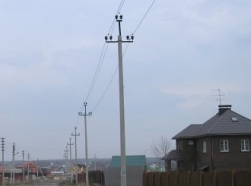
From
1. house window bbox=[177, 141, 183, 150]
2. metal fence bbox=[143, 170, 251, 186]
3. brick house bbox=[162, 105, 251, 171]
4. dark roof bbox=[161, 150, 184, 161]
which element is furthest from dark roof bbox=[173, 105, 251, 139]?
metal fence bbox=[143, 170, 251, 186]

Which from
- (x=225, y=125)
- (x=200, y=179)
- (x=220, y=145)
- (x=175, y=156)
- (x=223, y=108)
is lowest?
(x=200, y=179)

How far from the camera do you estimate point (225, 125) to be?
2286 inches

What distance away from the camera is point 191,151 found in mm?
64312

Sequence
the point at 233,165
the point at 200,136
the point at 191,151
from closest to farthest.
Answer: the point at 233,165
the point at 200,136
the point at 191,151

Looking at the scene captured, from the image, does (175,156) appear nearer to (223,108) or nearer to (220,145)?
(223,108)

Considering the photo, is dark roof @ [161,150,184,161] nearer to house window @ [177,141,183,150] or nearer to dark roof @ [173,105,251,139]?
house window @ [177,141,183,150]

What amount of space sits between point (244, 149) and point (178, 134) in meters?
12.0

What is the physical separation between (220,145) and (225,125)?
2.88 metres

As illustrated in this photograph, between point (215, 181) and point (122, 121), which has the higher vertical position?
point (122, 121)

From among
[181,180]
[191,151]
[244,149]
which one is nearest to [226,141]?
[244,149]

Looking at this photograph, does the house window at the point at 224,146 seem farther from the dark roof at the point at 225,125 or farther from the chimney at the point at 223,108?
the chimney at the point at 223,108

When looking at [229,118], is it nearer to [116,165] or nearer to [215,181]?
[116,165]

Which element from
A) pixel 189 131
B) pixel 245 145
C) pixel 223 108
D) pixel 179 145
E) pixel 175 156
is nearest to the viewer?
pixel 245 145

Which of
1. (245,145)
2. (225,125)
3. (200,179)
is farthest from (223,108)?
(200,179)
